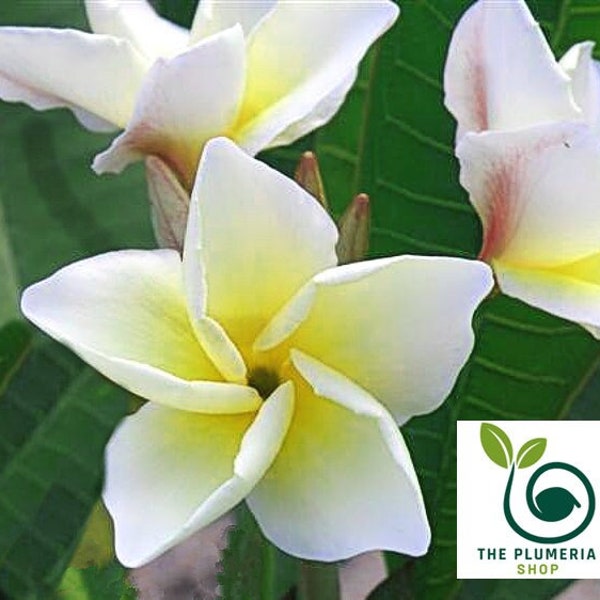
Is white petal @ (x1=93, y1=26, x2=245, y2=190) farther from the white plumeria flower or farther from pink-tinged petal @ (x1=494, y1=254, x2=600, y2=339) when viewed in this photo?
pink-tinged petal @ (x1=494, y1=254, x2=600, y2=339)

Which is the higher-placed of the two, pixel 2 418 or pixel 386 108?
pixel 386 108

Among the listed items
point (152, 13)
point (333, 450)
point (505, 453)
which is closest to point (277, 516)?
point (333, 450)

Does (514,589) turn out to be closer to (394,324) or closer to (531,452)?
(531,452)

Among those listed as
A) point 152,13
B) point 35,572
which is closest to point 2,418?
point 35,572

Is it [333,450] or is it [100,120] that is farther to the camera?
[100,120]

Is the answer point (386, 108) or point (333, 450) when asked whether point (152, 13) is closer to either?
point (386, 108)

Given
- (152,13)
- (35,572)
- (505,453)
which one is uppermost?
(152,13)

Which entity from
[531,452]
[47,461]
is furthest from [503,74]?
[47,461]
